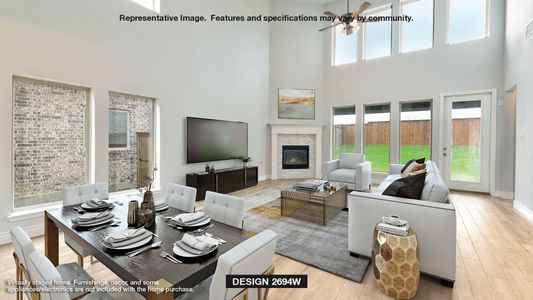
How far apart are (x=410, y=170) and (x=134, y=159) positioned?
470 cm

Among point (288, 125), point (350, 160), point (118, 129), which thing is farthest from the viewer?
point (288, 125)

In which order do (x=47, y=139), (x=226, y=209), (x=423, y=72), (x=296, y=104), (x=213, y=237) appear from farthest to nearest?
(x=296, y=104)
(x=423, y=72)
(x=47, y=139)
(x=226, y=209)
(x=213, y=237)

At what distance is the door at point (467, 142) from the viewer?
4969 mm

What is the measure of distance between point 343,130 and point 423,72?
2390 mm

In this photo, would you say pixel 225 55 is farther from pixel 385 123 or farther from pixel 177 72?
pixel 385 123

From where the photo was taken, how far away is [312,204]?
11.1 ft

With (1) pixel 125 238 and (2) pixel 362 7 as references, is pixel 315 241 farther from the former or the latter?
(2) pixel 362 7

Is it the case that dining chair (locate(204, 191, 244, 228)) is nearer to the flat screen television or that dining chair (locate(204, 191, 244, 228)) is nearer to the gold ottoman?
the gold ottoman

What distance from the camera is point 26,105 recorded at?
2.87 m

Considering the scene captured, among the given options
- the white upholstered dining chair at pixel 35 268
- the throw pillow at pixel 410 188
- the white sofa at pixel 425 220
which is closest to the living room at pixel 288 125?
the white sofa at pixel 425 220

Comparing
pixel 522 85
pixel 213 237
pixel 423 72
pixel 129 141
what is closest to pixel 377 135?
pixel 423 72

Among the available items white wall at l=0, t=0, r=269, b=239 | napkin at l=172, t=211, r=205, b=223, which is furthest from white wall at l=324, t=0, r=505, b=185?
napkin at l=172, t=211, r=205, b=223

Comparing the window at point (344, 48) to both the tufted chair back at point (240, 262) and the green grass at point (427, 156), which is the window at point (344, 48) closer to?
the green grass at point (427, 156)

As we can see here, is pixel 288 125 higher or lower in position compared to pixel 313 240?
higher
